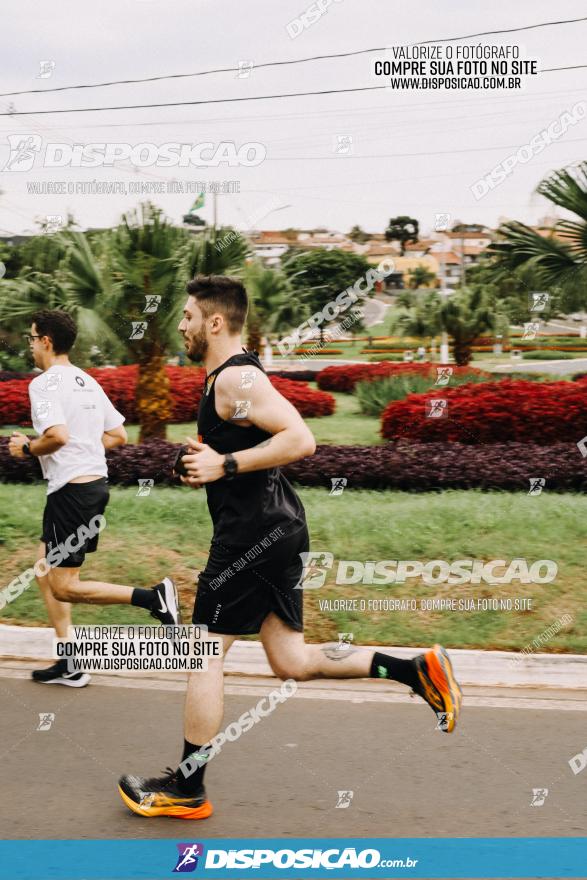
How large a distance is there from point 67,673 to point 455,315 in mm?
16502

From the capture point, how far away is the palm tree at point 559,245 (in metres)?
11.2

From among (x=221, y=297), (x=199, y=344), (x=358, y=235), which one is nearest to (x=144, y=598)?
(x=199, y=344)

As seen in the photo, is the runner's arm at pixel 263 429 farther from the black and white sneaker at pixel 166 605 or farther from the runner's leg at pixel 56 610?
the runner's leg at pixel 56 610

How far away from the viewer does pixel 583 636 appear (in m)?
6.14

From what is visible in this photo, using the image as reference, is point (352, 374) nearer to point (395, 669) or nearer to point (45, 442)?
point (45, 442)

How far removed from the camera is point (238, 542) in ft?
12.5

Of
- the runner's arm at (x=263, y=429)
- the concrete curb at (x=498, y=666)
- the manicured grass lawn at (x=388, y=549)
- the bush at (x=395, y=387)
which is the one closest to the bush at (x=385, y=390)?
the bush at (x=395, y=387)

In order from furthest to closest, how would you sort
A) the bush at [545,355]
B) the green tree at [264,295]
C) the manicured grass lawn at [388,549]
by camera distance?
the bush at [545,355], the green tree at [264,295], the manicured grass lawn at [388,549]

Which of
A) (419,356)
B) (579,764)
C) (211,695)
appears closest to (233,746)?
(211,695)

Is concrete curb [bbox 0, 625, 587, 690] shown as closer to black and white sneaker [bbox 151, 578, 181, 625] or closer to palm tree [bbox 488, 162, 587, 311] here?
black and white sneaker [bbox 151, 578, 181, 625]

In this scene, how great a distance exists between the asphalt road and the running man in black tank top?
0.90 feet

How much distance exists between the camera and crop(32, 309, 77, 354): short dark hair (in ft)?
17.7

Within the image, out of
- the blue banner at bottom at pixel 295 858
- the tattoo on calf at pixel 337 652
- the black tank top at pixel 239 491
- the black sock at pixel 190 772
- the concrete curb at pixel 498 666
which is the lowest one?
the concrete curb at pixel 498 666

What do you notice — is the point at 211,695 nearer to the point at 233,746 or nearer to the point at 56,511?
the point at 233,746
